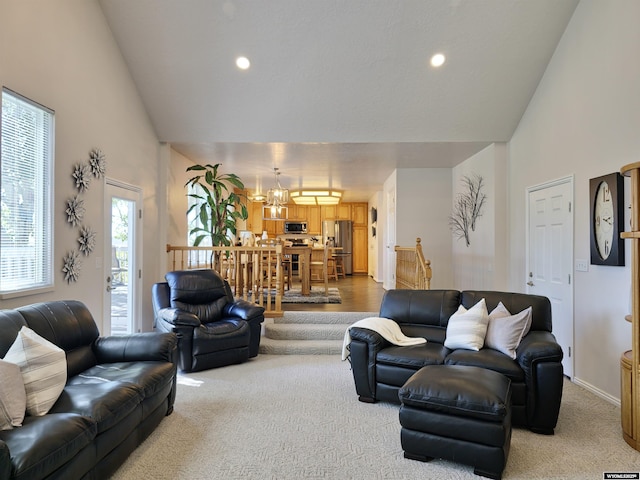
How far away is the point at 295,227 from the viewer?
38.4ft

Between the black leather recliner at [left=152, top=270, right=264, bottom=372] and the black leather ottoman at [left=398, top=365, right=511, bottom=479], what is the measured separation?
96.1 inches

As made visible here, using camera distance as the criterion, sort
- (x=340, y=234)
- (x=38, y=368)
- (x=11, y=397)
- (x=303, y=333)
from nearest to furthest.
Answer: (x=11, y=397)
(x=38, y=368)
(x=303, y=333)
(x=340, y=234)

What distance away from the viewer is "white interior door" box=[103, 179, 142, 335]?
4.48m

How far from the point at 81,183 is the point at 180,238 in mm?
2925

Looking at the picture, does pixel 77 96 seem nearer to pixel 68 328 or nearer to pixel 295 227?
pixel 68 328

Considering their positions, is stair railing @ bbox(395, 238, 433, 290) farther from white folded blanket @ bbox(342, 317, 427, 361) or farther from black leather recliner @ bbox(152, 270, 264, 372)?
black leather recliner @ bbox(152, 270, 264, 372)

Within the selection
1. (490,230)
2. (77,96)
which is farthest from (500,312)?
(77,96)

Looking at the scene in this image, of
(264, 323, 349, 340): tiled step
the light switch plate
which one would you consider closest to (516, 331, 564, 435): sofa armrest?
the light switch plate

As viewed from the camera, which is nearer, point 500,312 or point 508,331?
point 508,331

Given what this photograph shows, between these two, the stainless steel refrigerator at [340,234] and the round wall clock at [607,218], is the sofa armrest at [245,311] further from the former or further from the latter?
the stainless steel refrigerator at [340,234]

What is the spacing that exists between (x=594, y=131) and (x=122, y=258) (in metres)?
5.40

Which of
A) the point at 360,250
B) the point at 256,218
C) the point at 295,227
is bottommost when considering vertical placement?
the point at 360,250

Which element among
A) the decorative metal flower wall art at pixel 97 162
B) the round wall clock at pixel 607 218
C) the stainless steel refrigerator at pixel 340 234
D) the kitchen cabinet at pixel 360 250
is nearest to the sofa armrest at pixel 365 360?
the round wall clock at pixel 607 218

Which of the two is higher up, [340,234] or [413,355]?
[340,234]
